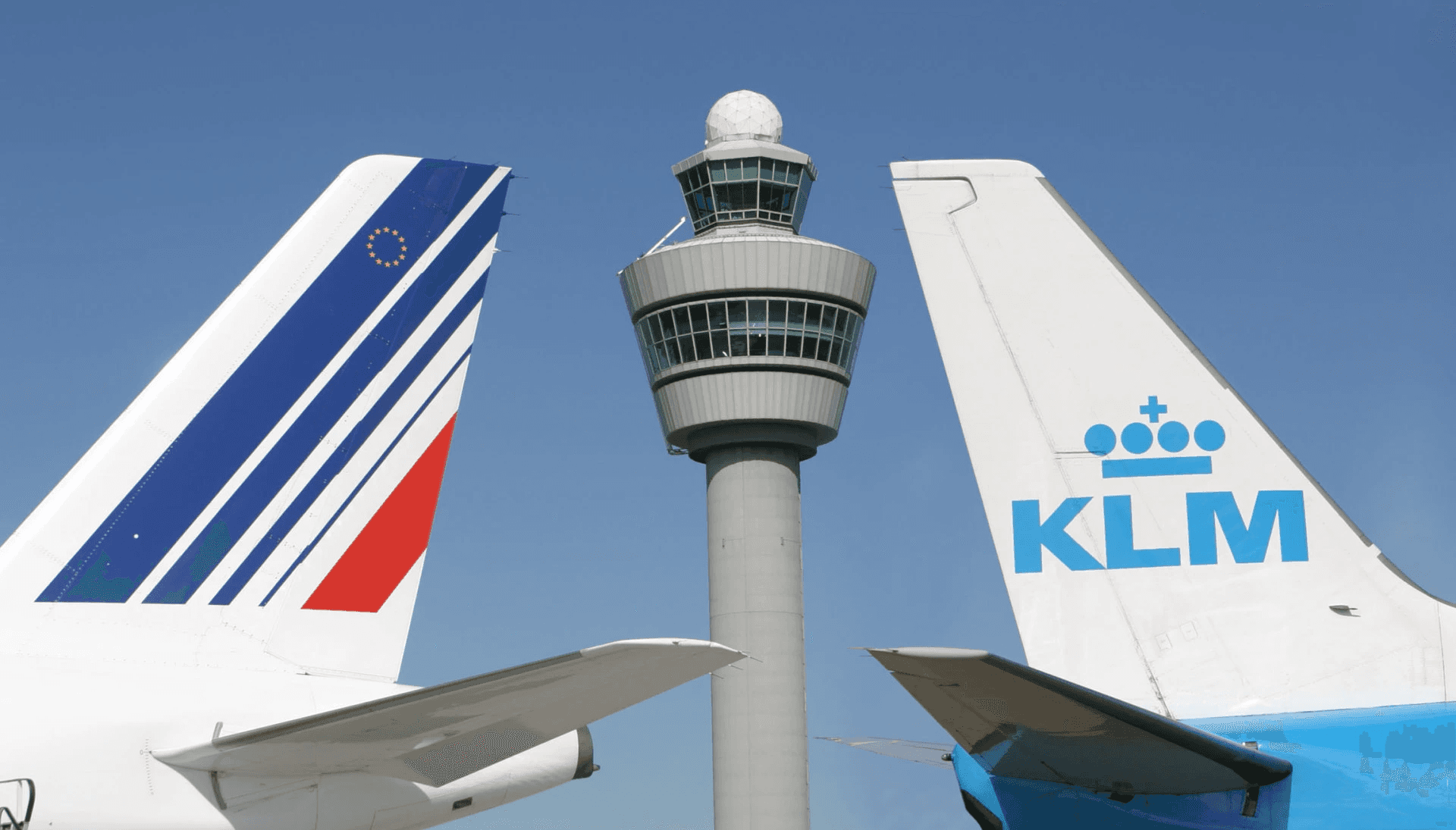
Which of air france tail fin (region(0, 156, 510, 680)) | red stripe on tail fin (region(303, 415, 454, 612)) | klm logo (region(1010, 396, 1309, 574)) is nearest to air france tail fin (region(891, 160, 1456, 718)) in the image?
klm logo (region(1010, 396, 1309, 574))

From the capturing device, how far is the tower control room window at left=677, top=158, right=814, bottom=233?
235 ft

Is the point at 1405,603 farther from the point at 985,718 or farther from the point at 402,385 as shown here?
the point at 402,385

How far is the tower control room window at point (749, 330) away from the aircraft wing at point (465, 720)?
57.0 meters

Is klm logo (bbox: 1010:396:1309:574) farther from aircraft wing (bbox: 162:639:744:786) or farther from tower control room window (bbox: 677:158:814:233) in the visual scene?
tower control room window (bbox: 677:158:814:233)

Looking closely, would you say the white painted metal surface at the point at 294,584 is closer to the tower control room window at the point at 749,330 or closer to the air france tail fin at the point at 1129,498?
the air france tail fin at the point at 1129,498

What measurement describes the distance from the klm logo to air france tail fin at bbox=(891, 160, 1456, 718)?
0.05 ft

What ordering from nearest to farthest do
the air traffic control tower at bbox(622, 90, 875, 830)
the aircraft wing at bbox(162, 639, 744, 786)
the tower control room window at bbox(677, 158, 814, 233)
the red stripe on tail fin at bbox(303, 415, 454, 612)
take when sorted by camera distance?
the aircraft wing at bbox(162, 639, 744, 786) → the red stripe on tail fin at bbox(303, 415, 454, 612) → the air traffic control tower at bbox(622, 90, 875, 830) → the tower control room window at bbox(677, 158, 814, 233)

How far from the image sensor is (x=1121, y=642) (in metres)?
12.2

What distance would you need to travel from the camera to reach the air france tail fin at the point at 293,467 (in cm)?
1192

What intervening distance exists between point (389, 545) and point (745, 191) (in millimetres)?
59224

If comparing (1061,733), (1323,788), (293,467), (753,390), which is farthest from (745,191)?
(1061,733)

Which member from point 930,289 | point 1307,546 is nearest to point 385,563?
point 930,289

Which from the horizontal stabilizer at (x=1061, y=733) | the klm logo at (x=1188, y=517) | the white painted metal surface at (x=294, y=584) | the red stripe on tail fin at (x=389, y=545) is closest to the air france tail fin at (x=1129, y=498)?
the klm logo at (x=1188, y=517)

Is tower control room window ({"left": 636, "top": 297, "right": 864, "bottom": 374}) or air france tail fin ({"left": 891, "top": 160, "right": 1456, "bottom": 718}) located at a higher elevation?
tower control room window ({"left": 636, "top": 297, "right": 864, "bottom": 374})
